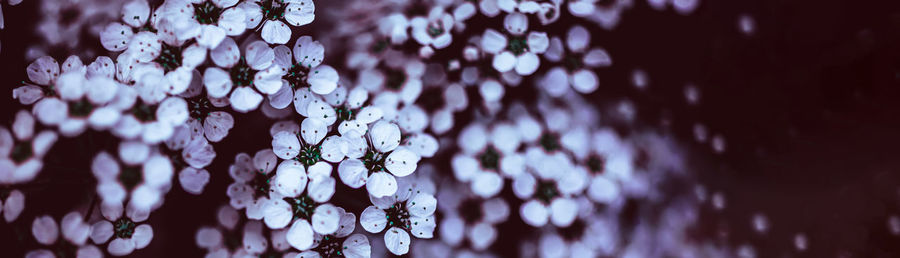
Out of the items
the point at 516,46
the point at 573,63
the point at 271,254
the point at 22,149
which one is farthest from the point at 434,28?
the point at 22,149

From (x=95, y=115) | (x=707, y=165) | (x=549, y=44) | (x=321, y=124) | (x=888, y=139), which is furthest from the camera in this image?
(x=707, y=165)

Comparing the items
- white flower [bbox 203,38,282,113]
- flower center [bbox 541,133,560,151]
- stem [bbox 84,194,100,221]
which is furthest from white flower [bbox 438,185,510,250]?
stem [bbox 84,194,100,221]

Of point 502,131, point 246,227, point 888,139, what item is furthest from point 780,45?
point 246,227

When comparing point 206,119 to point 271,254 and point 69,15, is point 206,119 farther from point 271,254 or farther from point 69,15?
point 69,15

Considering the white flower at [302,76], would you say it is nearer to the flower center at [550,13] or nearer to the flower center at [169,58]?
the flower center at [169,58]

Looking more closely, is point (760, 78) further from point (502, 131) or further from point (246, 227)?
point (246, 227)

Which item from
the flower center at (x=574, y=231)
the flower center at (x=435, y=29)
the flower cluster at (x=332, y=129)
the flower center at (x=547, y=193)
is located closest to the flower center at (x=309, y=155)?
the flower cluster at (x=332, y=129)
